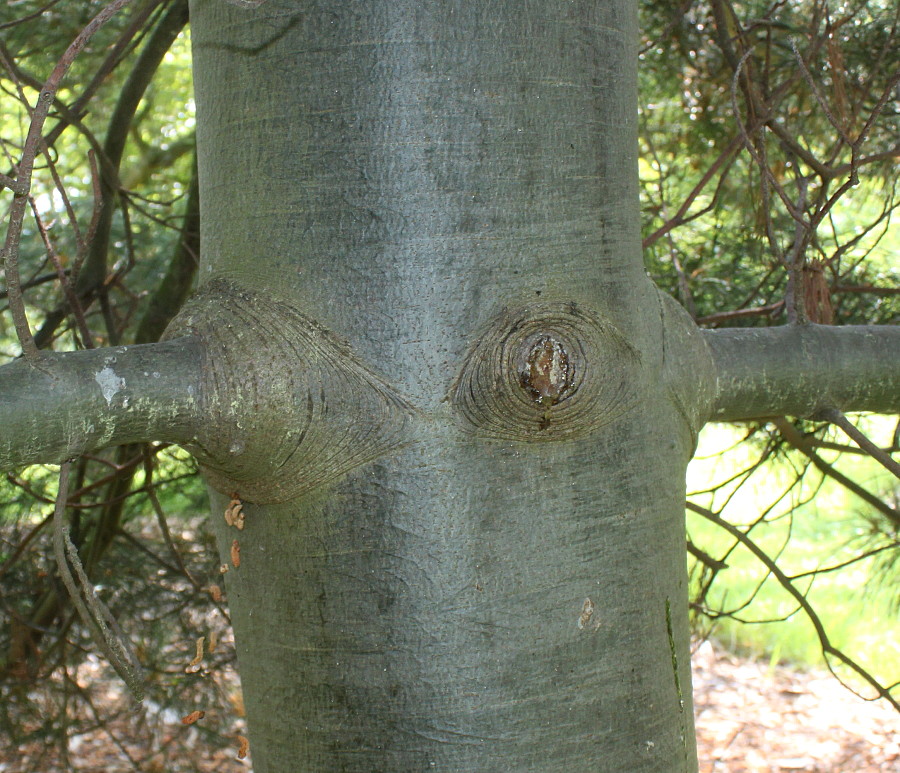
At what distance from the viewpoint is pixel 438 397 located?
2.22ft

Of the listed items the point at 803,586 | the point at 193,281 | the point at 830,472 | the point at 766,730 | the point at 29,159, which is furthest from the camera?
the point at 803,586

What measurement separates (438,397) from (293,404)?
103mm

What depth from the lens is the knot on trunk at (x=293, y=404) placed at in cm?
68

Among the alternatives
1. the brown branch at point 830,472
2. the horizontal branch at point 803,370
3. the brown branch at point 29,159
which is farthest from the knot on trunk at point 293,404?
the brown branch at point 830,472

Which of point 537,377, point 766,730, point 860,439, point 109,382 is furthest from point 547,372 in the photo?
point 766,730

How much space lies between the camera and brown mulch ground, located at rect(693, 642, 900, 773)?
117 inches

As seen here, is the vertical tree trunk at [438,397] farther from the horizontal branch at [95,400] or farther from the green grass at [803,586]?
the green grass at [803,586]

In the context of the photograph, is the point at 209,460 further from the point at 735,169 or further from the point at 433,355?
the point at 735,169

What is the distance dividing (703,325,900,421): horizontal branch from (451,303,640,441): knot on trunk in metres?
0.23

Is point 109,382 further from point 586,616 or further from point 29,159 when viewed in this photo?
point 586,616

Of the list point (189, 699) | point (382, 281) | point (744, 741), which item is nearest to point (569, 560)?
point (382, 281)

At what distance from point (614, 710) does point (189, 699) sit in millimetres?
1598

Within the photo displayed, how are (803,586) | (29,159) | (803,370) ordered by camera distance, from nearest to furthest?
1. (29,159)
2. (803,370)
3. (803,586)

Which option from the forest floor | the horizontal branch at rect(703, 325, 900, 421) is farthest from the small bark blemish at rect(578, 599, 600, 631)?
the forest floor
